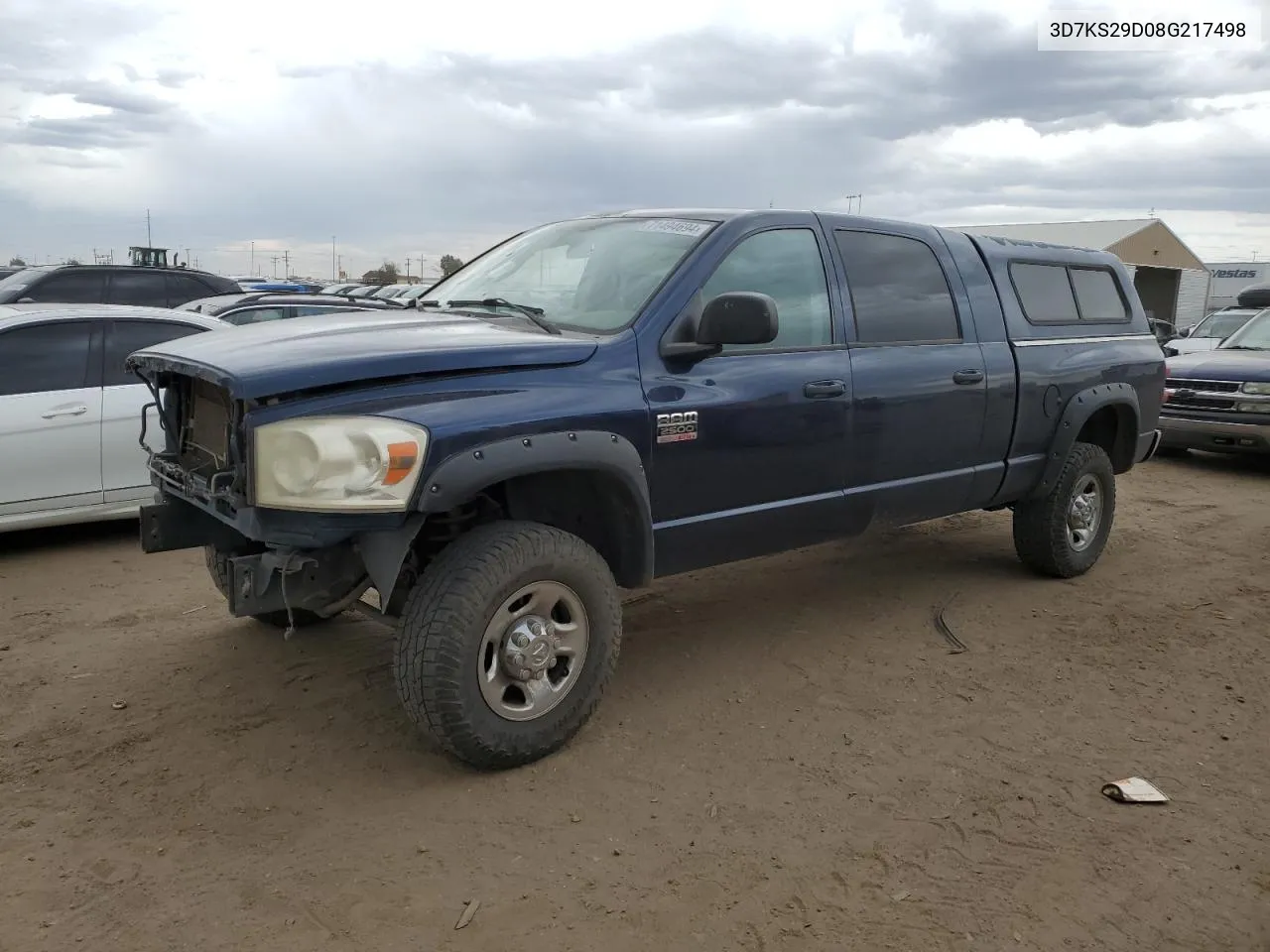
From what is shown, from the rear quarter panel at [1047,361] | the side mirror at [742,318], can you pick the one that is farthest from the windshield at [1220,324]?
the side mirror at [742,318]

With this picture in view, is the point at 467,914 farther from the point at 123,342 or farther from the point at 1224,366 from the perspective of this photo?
the point at 1224,366

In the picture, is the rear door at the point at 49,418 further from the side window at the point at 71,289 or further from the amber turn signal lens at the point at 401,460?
the side window at the point at 71,289

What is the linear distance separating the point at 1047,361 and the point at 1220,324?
1267 centimetres

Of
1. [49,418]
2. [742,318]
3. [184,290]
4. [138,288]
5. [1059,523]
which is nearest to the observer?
[742,318]

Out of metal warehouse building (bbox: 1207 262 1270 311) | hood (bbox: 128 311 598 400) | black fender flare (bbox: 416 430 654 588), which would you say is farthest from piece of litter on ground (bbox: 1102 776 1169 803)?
metal warehouse building (bbox: 1207 262 1270 311)

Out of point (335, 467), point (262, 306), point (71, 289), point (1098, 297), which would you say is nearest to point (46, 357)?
point (335, 467)

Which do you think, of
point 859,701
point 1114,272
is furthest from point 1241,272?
point 859,701

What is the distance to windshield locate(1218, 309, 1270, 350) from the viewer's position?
35.4 ft

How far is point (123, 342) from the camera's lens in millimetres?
6402

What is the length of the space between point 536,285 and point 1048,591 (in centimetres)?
343

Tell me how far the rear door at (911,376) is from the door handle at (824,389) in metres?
0.10

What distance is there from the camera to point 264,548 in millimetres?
3684

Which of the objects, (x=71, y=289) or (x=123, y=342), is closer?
(x=123, y=342)

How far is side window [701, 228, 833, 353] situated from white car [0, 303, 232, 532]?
12.8ft
